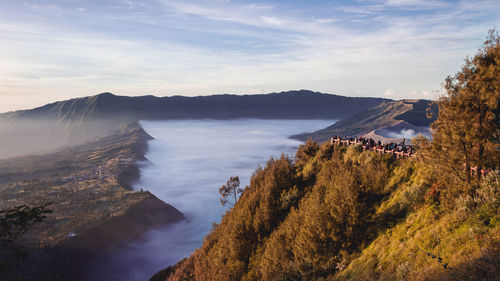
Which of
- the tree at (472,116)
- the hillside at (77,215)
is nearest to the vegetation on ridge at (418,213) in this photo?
the tree at (472,116)

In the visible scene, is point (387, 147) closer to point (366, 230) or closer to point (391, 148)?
point (391, 148)

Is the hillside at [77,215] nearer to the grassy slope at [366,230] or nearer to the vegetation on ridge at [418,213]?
the grassy slope at [366,230]

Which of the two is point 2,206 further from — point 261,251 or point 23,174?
point 261,251

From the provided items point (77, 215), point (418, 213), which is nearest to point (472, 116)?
point (418, 213)

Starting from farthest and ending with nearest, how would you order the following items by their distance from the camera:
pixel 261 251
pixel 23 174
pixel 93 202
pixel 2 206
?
pixel 23 174
pixel 93 202
pixel 2 206
pixel 261 251

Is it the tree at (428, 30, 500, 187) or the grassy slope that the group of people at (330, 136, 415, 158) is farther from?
the tree at (428, 30, 500, 187)

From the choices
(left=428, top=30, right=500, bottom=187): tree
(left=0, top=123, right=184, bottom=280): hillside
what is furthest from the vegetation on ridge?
(left=0, top=123, right=184, bottom=280): hillside

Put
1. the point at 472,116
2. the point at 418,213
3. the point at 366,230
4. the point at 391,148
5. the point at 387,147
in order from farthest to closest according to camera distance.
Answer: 1. the point at 387,147
2. the point at 391,148
3. the point at 366,230
4. the point at 418,213
5. the point at 472,116

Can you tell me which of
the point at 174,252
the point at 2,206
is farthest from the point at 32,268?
the point at 2,206
